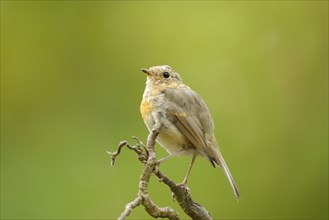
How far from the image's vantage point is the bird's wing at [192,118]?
150 inches

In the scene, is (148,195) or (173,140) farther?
(173,140)

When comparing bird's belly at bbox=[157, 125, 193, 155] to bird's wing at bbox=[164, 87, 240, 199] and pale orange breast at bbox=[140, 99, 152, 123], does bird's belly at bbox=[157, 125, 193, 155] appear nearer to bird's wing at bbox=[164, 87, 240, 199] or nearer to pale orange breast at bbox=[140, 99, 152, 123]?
bird's wing at bbox=[164, 87, 240, 199]

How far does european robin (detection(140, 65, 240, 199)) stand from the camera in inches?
150

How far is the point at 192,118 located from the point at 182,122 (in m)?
0.09

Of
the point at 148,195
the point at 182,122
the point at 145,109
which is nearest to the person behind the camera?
the point at 148,195

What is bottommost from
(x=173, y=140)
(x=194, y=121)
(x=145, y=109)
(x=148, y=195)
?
(x=148, y=195)

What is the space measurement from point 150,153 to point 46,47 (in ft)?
12.0

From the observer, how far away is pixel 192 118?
3912 mm

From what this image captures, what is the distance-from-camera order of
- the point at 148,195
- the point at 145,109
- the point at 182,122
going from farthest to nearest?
1. the point at 145,109
2. the point at 182,122
3. the point at 148,195

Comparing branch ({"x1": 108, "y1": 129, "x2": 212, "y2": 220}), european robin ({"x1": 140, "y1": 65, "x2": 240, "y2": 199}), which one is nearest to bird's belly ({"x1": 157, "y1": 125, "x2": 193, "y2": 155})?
european robin ({"x1": 140, "y1": 65, "x2": 240, "y2": 199})

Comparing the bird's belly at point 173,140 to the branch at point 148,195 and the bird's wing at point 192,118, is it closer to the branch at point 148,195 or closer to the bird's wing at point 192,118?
the bird's wing at point 192,118

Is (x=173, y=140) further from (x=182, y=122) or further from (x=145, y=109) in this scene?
(x=145, y=109)

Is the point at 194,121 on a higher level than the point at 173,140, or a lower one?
higher

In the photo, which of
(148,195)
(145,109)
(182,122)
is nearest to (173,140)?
(182,122)
